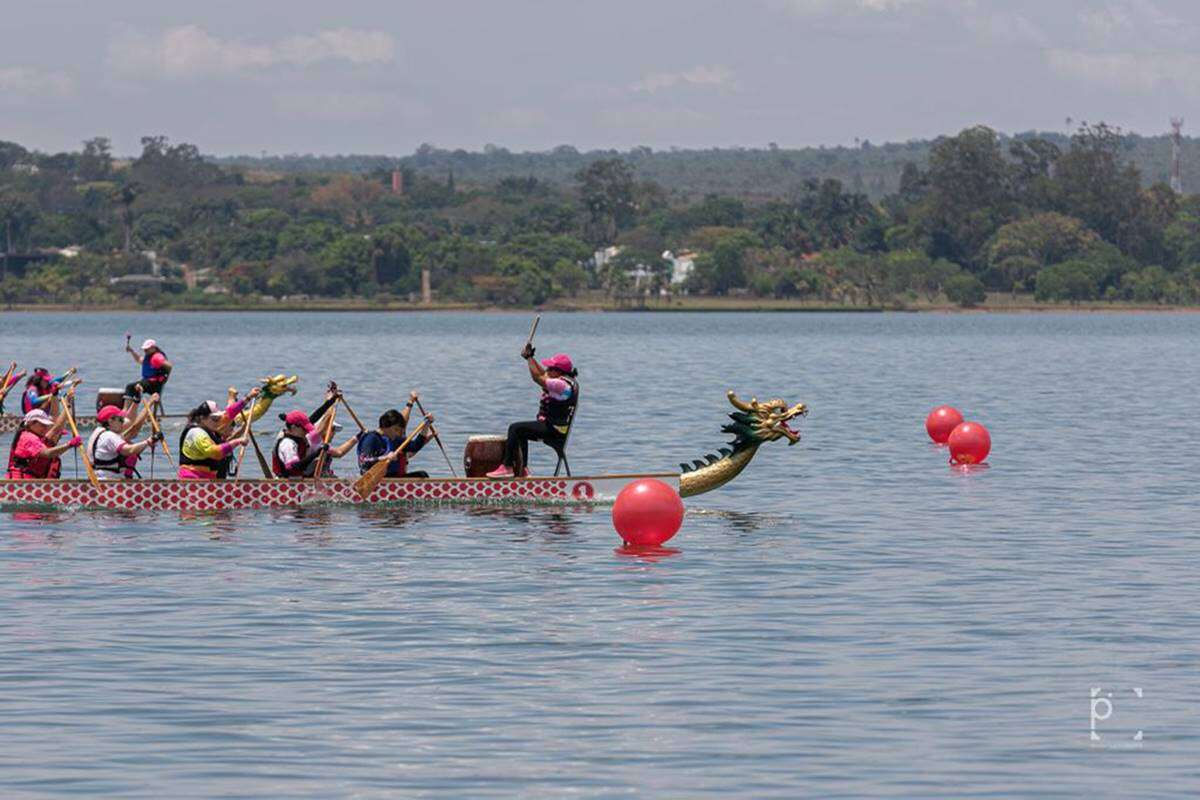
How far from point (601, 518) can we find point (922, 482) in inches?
435

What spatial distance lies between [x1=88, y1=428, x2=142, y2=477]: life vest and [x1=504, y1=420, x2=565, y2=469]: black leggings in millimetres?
5746

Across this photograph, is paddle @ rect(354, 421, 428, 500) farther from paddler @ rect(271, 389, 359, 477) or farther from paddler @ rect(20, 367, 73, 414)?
paddler @ rect(20, 367, 73, 414)

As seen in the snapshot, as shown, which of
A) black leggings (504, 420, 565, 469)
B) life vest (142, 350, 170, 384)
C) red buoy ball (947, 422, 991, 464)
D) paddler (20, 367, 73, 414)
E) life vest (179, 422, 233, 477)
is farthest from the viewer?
red buoy ball (947, 422, 991, 464)

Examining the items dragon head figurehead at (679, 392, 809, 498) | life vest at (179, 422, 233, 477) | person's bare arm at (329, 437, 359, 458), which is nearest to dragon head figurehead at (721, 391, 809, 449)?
dragon head figurehead at (679, 392, 809, 498)

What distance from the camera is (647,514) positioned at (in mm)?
31062

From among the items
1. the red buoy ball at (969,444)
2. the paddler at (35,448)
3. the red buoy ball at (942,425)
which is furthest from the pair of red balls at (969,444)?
the paddler at (35,448)

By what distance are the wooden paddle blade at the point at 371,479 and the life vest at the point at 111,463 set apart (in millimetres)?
3530

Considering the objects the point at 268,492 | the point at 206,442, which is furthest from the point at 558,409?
the point at 206,442

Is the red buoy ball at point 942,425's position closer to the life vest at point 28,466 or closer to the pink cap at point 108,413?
the pink cap at point 108,413

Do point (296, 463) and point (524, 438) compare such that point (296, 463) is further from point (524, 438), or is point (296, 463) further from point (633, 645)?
point (633, 645)

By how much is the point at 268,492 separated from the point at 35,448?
3536 mm

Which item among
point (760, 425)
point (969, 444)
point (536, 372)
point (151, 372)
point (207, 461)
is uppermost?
point (536, 372)

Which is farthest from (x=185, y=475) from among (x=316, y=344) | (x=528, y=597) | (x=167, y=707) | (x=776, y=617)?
(x=316, y=344)

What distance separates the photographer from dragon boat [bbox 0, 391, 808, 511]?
34.3 m
